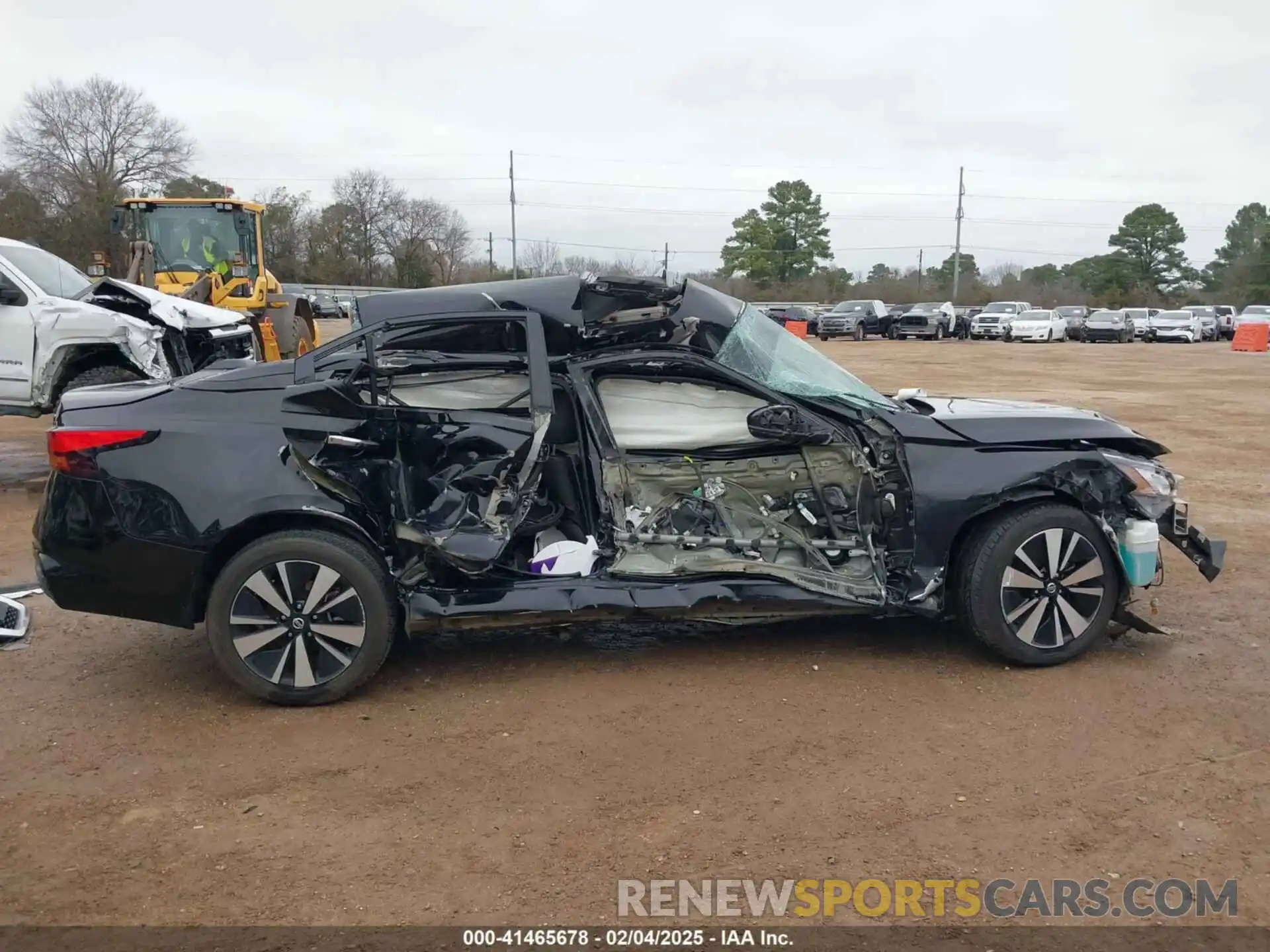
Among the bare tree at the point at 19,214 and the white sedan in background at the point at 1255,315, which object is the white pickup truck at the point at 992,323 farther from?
the bare tree at the point at 19,214

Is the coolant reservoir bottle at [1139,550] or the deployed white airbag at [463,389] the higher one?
the deployed white airbag at [463,389]

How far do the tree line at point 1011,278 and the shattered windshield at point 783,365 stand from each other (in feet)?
223

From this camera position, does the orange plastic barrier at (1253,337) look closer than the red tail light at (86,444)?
No

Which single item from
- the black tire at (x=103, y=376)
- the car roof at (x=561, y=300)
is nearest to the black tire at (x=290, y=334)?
the black tire at (x=103, y=376)

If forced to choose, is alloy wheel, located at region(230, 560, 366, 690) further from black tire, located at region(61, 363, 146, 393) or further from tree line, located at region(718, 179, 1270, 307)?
tree line, located at region(718, 179, 1270, 307)

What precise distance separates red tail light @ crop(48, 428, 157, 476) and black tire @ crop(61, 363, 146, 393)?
546cm

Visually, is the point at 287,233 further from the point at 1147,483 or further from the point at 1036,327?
the point at 1147,483

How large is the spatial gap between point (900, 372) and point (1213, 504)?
618 inches

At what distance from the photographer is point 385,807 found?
3.42m

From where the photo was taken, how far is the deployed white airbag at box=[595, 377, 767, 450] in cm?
473

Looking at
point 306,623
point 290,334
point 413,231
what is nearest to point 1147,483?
point 306,623

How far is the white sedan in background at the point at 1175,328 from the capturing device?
42.8 meters

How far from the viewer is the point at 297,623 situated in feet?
13.7

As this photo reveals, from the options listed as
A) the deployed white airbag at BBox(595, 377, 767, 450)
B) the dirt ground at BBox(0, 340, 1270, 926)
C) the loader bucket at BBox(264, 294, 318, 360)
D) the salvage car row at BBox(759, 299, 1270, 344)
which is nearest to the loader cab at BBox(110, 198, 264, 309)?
the loader bucket at BBox(264, 294, 318, 360)
